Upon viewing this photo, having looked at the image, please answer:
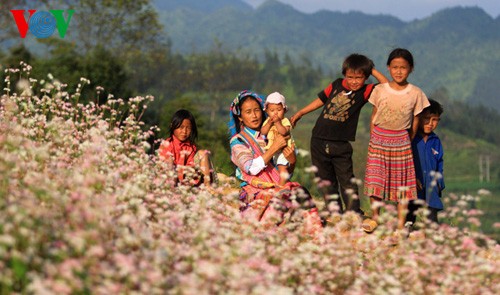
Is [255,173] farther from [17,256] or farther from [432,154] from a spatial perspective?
[17,256]

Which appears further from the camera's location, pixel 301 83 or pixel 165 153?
pixel 301 83

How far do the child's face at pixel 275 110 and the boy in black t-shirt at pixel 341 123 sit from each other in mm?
602

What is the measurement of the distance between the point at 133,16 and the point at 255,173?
Result: 51.1 metres

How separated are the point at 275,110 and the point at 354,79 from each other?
119 centimetres

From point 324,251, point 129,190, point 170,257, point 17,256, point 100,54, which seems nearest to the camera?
point 17,256

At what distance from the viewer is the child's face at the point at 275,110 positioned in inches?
311

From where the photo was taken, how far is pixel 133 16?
5666cm

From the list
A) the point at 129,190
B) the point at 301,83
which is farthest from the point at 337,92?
the point at 301,83

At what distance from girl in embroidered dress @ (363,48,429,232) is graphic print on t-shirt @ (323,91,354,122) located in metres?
0.32

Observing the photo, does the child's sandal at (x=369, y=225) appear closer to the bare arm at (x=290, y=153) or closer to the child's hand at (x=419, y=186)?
the child's hand at (x=419, y=186)

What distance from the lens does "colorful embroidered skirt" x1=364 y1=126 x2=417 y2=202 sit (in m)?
8.23

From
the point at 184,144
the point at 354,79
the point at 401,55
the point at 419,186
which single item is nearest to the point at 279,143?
the point at 354,79

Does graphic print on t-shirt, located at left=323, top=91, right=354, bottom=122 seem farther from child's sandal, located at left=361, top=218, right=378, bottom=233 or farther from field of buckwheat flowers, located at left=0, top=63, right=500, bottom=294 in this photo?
field of buckwheat flowers, located at left=0, top=63, right=500, bottom=294

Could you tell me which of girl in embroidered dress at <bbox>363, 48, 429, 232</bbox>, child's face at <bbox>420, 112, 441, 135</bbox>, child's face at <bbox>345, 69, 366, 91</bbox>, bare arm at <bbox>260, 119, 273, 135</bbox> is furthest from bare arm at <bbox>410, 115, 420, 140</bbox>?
bare arm at <bbox>260, 119, 273, 135</bbox>
